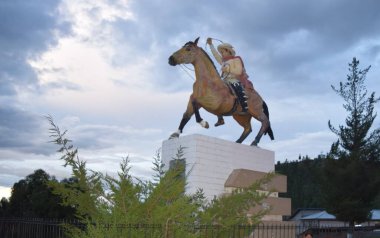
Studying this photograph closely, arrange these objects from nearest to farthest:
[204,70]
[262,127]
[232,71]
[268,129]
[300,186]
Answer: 1. [204,70]
2. [232,71]
3. [262,127]
4. [268,129]
5. [300,186]

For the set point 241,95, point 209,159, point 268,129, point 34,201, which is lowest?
point 34,201

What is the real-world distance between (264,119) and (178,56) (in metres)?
3.02

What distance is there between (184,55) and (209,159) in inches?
105

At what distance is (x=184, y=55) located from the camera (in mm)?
12477

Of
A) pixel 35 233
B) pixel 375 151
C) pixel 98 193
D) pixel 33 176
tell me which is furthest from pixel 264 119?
pixel 33 176

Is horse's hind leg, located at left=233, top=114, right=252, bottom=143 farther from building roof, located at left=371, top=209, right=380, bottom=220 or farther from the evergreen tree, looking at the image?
building roof, located at left=371, top=209, right=380, bottom=220

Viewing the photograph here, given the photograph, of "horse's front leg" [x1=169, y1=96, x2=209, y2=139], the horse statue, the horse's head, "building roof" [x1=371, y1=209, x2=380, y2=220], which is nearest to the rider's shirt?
the horse statue

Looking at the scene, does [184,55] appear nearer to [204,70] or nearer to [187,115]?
[204,70]

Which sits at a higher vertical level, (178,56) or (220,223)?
(178,56)

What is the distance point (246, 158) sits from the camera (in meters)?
12.9

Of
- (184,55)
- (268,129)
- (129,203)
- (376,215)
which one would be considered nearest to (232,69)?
(184,55)

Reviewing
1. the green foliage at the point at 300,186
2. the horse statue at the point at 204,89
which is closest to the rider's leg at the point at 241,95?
the horse statue at the point at 204,89

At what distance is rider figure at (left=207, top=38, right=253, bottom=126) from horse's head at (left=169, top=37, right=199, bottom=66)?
1.03m

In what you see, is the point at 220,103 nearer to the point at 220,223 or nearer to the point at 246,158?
the point at 246,158
